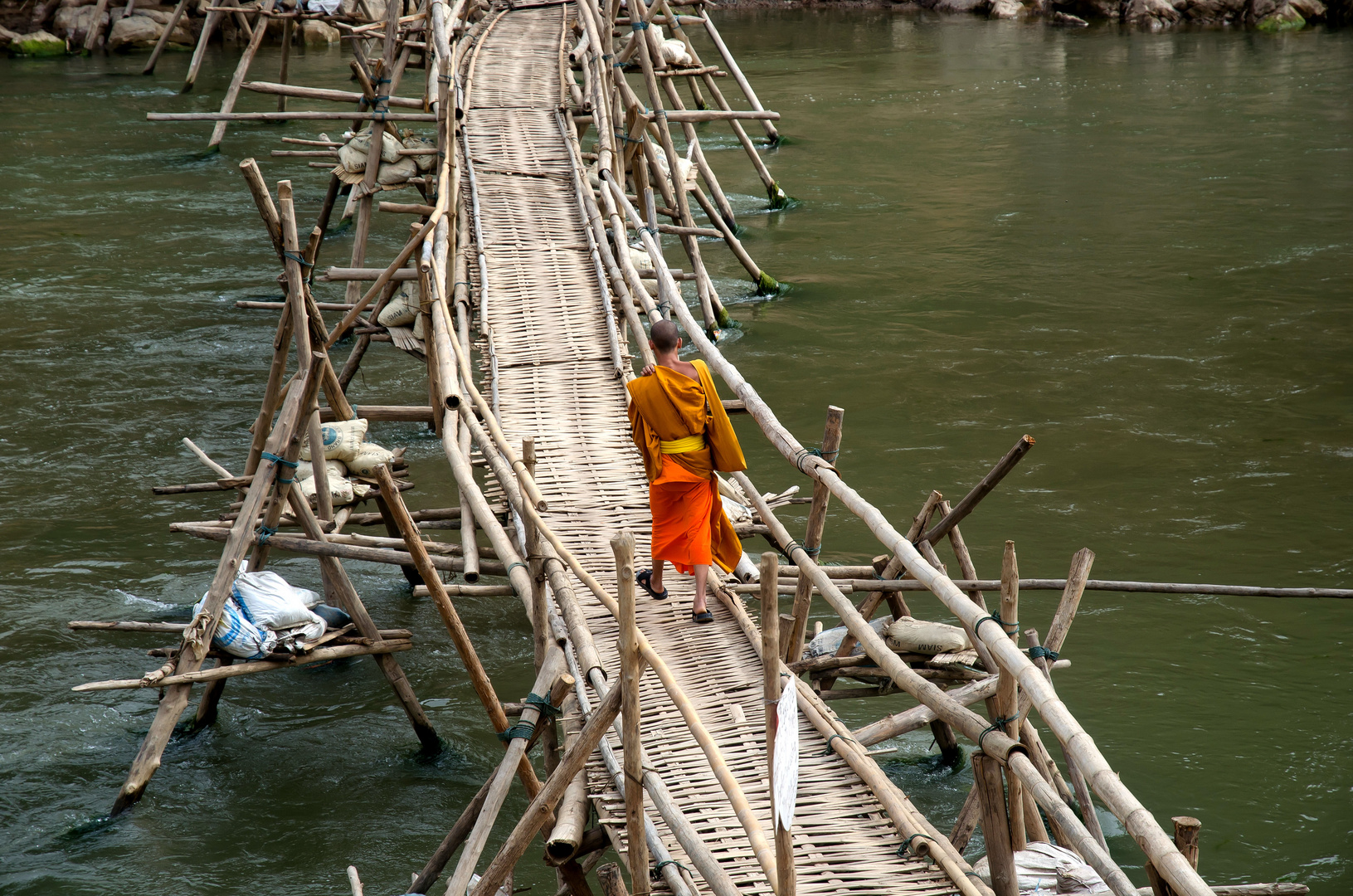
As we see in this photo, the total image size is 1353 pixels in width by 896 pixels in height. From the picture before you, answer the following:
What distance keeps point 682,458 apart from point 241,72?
11.5 metres

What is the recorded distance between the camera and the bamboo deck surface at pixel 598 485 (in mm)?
3559

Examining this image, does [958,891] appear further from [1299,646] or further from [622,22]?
[622,22]

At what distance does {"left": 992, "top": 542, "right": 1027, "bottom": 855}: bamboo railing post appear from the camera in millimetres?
3303

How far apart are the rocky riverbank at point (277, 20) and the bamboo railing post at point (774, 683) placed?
1722 centimetres

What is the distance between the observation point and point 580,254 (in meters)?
7.66

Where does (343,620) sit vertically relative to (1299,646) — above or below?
above

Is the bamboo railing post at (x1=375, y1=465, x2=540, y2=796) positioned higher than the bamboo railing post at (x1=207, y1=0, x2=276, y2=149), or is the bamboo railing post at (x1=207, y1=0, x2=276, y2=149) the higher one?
the bamboo railing post at (x1=207, y1=0, x2=276, y2=149)

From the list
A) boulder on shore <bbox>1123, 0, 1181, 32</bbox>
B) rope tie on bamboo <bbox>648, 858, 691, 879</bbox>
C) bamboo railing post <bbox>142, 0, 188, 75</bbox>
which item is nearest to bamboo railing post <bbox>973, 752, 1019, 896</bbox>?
rope tie on bamboo <bbox>648, 858, 691, 879</bbox>

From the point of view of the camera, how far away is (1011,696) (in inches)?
130

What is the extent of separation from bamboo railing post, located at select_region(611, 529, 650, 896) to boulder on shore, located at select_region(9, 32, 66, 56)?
22093mm

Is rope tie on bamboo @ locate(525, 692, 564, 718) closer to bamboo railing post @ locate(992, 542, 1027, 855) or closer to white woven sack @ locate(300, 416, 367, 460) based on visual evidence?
bamboo railing post @ locate(992, 542, 1027, 855)

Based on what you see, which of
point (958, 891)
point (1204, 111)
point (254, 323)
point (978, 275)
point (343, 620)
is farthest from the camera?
point (1204, 111)

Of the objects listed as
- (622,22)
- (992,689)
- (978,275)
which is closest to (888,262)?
(978,275)

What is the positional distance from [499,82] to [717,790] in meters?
7.59
